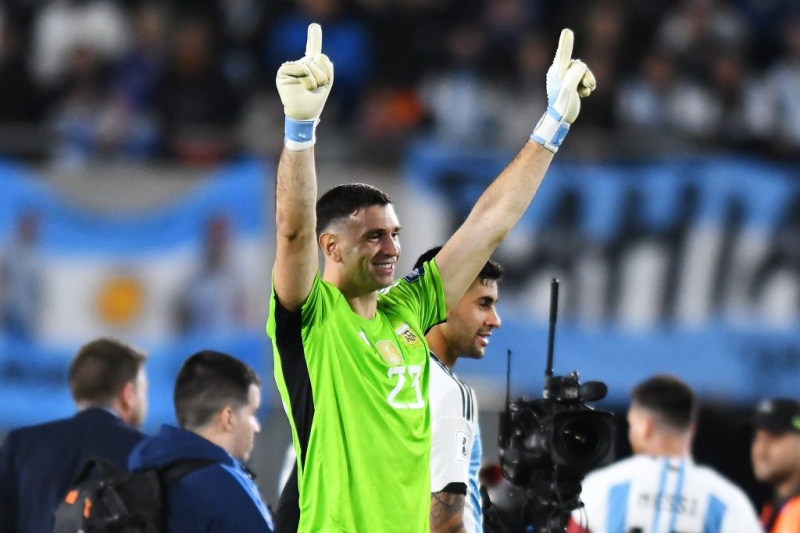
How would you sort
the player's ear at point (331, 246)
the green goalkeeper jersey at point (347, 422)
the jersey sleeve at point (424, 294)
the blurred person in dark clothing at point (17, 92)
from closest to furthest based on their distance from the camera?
1. the green goalkeeper jersey at point (347, 422)
2. the player's ear at point (331, 246)
3. the jersey sleeve at point (424, 294)
4. the blurred person in dark clothing at point (17, 92)

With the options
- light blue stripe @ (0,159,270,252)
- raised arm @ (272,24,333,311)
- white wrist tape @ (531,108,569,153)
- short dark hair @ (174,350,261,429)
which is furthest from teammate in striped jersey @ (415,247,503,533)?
light blue stripe @ (0,159,270,252)

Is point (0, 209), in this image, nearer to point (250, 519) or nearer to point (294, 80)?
point (250, 519)

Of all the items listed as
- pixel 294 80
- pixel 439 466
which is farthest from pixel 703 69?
pixel 294 80

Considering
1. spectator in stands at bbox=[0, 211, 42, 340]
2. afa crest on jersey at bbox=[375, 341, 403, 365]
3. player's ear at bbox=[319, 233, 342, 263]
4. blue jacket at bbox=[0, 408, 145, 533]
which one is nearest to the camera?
afa crest on jersey at bbox=[375, 341, 403, 365]

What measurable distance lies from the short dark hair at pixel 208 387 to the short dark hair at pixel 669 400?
1858 mm

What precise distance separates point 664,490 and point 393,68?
5.69 m

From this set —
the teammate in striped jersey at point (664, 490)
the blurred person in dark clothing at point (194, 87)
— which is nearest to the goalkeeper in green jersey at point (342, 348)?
the teammate in striped jersey at point (664, 490)

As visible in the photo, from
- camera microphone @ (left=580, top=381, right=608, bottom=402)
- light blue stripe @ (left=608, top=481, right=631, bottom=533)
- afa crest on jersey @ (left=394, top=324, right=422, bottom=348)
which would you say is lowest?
light blue stripe @ (left=608, top=481, right=631, bottom=533)

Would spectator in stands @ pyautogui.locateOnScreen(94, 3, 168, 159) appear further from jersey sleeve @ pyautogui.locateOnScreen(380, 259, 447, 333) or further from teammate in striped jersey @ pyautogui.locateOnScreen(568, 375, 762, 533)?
jersey sleeve @ pyautogui.locateOnScreen(380, 259, 447, 333)

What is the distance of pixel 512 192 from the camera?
4.59 metres

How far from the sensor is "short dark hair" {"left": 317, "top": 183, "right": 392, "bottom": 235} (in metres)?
4.29

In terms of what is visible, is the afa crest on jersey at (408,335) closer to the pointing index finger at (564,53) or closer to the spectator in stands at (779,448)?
the pointing index finger at (564,53)

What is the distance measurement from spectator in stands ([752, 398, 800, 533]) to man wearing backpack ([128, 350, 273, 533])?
2397 mm

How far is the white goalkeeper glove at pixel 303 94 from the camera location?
3795 mm
